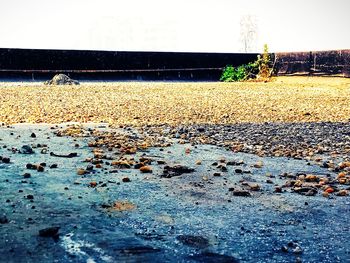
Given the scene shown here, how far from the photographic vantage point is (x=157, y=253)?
2.29m

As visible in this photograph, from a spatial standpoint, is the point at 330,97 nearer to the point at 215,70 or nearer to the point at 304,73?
the point at 304,73

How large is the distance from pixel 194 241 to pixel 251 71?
686 inches

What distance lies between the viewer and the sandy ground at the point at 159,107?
24.7ft

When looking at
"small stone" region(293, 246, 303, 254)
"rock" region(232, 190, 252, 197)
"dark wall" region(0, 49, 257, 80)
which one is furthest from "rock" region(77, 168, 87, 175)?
"dark wall" region(0, 49, 257, 80)

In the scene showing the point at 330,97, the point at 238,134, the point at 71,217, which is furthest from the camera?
the point at 330,97

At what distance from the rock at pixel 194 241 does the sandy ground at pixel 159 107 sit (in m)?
4.63

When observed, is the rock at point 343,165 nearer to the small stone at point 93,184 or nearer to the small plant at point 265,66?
the small stone at point 93,184

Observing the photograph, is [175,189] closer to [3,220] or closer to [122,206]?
[122,206]

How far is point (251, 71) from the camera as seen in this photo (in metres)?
19.2

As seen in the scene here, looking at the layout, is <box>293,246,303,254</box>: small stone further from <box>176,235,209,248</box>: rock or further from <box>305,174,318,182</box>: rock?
<box>305,174,318,182</box>: rock

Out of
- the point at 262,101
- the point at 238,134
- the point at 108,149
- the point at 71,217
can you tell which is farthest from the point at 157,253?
the point at 262,101

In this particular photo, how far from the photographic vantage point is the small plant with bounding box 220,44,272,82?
18547 millimetres

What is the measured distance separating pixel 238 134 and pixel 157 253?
4.00 metres

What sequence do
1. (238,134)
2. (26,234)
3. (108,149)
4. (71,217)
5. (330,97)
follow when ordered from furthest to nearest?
(330,97) < (238,134) < (108,149) < (71,217) < (26,234)
